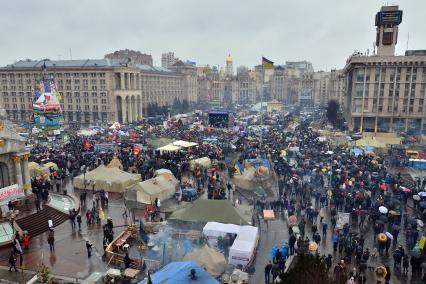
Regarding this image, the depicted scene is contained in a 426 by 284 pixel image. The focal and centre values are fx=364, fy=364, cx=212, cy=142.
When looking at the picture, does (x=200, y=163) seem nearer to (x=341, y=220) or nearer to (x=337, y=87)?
(x=341, y=220)

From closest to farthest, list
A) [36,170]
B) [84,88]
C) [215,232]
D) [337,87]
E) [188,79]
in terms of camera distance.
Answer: [215,232] < [36,170] < [84,88] < [337,87] < [188,79]

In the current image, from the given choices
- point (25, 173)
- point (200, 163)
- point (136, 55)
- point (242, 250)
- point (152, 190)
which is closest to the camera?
point (242, 250)

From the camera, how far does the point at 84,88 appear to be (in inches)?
3179

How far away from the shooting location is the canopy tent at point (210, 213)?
703 inches

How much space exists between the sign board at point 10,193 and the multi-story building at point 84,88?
57.5 m

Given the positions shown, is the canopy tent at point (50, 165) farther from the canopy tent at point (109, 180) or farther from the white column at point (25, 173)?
the white column at point (25, 173)

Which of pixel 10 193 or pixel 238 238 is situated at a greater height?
pixel 10 193

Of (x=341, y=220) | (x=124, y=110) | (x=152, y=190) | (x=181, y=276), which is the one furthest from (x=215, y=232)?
(x=124, y=110)

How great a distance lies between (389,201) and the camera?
68.1 feet

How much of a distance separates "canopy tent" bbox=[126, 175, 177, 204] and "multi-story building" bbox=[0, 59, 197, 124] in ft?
187

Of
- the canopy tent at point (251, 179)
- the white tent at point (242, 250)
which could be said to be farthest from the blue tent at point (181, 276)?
the canopy tent at point (251, 179)

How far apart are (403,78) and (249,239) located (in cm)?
5064

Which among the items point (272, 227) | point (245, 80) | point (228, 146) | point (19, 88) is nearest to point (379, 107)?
point (228, 146)

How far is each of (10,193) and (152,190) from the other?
26.9 feet
